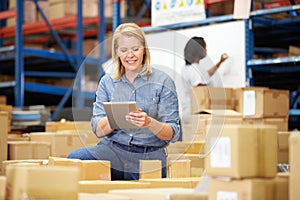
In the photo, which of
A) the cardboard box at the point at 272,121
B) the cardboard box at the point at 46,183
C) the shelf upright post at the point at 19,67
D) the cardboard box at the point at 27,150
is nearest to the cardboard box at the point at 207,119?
the cardboard box at the point at 272,121

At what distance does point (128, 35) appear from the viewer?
14.4ft

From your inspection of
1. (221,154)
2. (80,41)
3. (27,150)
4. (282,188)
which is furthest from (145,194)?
(80,41)

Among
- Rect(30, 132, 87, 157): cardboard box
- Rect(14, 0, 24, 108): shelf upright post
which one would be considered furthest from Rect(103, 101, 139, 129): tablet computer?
Rect(14, 0, 24, 108): shelf upright post

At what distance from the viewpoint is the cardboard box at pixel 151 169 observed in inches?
169

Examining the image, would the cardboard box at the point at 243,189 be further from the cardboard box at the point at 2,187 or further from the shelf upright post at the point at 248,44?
the shelf upright post at the point at 248,44

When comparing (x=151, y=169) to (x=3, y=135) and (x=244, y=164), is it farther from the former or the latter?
(x=3, y=135)

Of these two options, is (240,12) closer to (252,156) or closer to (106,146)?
(106,146)

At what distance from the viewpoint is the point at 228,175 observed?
2908 millimetres

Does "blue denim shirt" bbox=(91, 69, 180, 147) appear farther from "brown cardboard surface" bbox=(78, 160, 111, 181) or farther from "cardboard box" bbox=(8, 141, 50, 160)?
"cardboard box" bbox=(8, 141, 50, 160)

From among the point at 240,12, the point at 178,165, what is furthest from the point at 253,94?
the point at 178,165

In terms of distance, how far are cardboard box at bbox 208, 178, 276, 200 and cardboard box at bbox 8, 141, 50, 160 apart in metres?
3.06

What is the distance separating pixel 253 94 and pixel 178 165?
2463 mm

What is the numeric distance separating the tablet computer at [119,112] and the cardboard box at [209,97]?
2420mm

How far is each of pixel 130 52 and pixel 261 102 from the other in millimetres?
2555
